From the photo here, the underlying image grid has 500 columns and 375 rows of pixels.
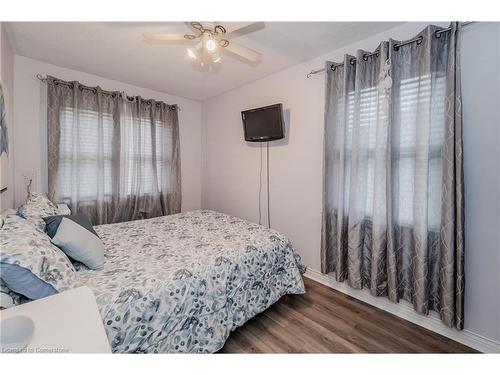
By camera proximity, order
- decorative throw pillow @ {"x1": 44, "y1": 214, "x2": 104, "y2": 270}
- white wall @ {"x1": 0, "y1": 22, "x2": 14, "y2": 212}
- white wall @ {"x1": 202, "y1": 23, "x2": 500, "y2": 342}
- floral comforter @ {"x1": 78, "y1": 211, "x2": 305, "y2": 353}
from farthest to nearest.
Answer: white wall @ {"x1": 0, "y1": 22, "x2": 14, "y2": 212}, white wall @ {"x1": 202, "y1": 23, "x2": 500, "y2": 342}, decorative throw pillow @ {"x1": 44, "y1": 214, "x2": 104, "y2": 270}, floral comforter @ {"x1": 78, "y1": 211, "x2": 305, "y2": 353}

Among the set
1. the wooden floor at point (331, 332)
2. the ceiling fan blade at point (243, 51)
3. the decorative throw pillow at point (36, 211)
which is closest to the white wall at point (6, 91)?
the decorative throw pillow at point (36, 211)

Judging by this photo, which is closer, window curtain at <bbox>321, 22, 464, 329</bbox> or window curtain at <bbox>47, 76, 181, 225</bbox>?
window curtain at <bbox>321, 22, 464, 329</bbox>

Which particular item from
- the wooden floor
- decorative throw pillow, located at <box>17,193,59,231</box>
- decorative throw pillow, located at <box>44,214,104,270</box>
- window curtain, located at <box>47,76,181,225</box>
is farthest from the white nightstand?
window curtain, located at <box>47,76,181,225</box>

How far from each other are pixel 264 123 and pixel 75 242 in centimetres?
224

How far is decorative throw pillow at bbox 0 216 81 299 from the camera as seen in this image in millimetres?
961

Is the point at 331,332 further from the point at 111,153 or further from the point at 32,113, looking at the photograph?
the point at 32,113

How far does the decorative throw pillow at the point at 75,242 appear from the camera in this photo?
1.40 m

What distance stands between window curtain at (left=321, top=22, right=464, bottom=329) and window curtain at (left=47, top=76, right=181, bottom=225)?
8.10 ft

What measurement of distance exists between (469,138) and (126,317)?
8.10ft

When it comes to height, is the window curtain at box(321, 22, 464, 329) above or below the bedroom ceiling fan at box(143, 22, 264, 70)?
below

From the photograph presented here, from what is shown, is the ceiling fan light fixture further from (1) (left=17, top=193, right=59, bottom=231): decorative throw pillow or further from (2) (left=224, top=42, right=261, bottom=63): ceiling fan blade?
(1) (left=17, top=193, right=59, bottom=231): decorative throw pillow

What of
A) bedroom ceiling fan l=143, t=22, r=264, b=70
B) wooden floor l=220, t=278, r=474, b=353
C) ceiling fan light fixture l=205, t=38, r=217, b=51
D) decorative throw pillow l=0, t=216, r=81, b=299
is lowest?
wooden floor l=220, t=278, r=474, b=353
